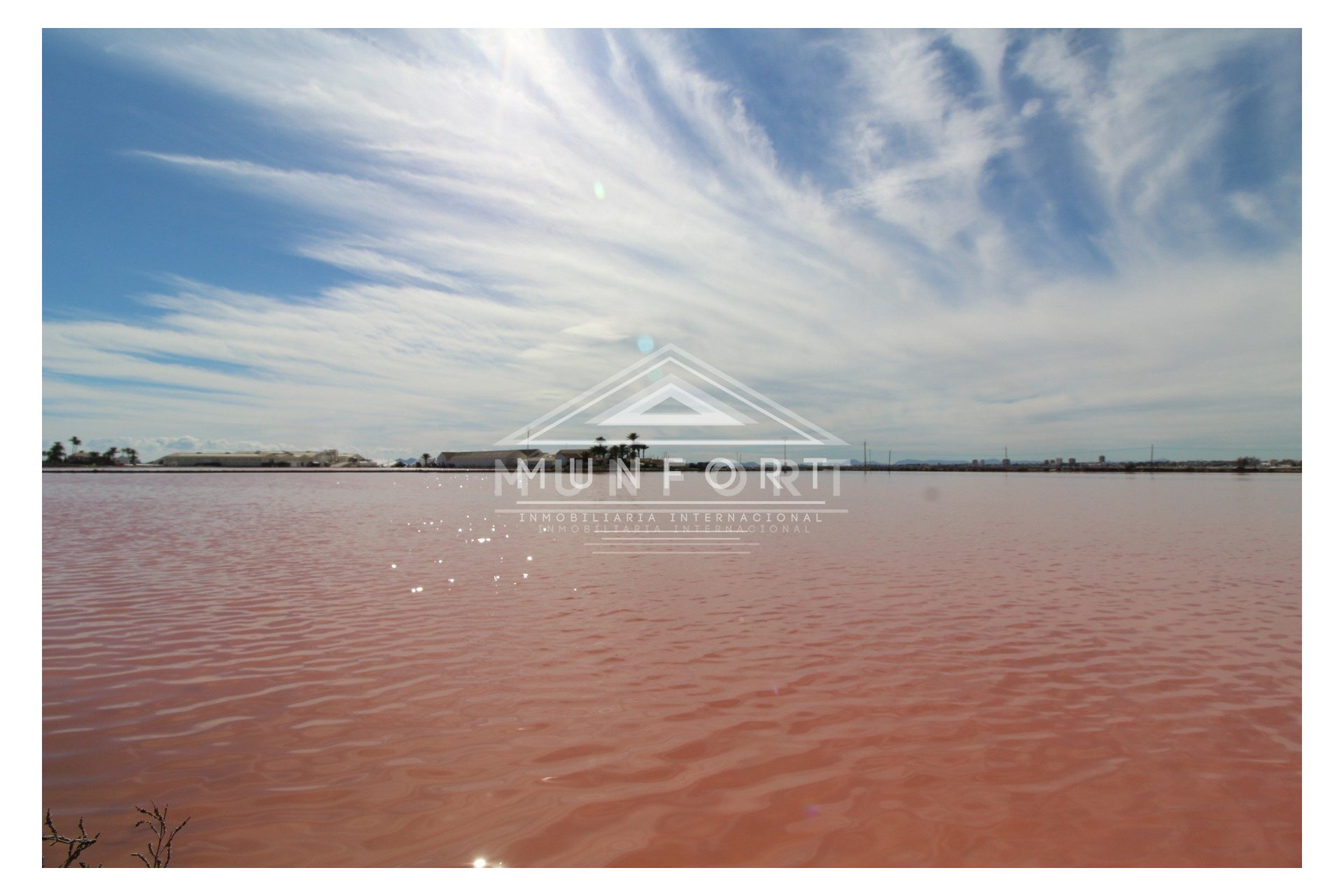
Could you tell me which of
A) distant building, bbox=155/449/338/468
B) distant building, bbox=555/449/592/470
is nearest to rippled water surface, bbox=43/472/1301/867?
distant building, bbox=555/449/592/470

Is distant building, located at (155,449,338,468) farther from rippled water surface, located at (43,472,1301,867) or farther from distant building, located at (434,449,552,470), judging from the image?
rippled water surface, located at (43,472,1301,867)

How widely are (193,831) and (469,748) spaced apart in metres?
1.96

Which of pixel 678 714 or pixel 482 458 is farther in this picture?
pixel 482 458

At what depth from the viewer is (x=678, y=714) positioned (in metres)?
6.30

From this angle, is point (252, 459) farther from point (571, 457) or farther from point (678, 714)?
point (678, 714)

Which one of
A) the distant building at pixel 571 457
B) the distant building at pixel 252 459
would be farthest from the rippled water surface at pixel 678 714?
the distant building at pixel 252 459

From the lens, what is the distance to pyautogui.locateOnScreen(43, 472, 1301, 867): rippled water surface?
444cm

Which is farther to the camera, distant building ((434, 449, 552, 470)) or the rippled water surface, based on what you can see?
distant building ((434, 449, 552, 470))

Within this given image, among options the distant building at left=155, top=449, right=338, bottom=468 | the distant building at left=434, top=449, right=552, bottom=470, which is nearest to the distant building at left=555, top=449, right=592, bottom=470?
the distant building at left=434, top=449, right=552, bottom=470

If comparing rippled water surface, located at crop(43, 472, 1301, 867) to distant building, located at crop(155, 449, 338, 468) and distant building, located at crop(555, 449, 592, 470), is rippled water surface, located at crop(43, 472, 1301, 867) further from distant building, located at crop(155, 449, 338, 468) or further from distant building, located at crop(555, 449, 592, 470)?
distant building, located at crop(155, 449, 338, 468)

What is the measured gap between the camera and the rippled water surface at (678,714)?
4.44 m

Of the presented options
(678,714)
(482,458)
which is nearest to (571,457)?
(482,458)

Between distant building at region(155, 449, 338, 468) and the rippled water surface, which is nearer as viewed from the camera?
the rippled water surface
